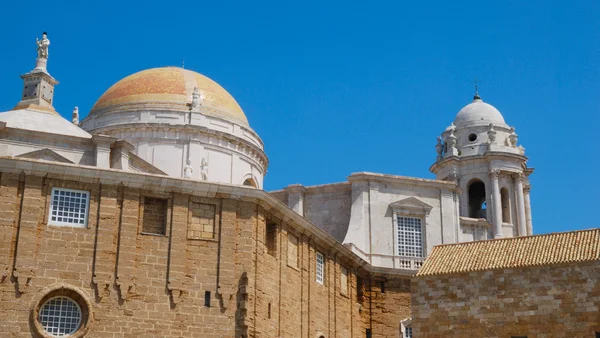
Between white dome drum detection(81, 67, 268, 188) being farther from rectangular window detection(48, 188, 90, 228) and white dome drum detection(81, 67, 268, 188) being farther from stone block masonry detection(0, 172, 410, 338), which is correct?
rectangular window detection(48, 188, 90, 228)

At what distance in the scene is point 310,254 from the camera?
3681 cm

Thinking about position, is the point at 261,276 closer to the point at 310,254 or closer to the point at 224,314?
the point at 224,314

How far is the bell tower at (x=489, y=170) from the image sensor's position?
2366 inches

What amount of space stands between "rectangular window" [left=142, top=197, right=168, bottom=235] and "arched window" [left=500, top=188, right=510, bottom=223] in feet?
115

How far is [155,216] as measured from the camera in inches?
1207

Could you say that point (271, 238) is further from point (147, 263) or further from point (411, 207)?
point (411, 207)

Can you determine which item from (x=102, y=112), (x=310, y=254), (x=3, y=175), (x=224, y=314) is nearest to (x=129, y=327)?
(x=224, y=314)

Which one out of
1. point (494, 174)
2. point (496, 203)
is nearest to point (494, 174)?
point (494, 174)

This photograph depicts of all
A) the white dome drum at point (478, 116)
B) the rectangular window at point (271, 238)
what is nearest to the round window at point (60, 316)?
the rectangular window at point (271, 238)

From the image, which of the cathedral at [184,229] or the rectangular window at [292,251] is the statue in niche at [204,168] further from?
the rectangular window at [292,251]

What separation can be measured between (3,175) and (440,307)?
16256 millimetres

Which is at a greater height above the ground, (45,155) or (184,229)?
(45,155)

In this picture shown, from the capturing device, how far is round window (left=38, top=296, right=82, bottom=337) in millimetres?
28219

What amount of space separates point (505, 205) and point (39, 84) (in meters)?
31.5
